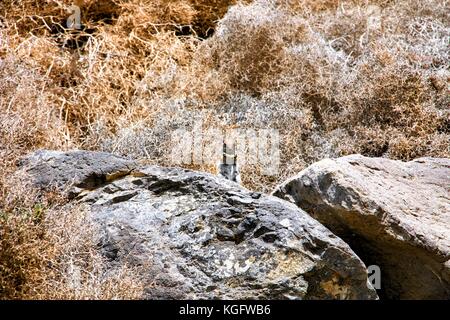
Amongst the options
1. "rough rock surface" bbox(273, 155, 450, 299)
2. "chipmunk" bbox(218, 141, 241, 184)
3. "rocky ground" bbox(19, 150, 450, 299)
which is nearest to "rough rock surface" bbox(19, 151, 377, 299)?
"rocky ground" bbox(19, 150, 450, 299)

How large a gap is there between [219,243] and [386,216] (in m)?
0.86

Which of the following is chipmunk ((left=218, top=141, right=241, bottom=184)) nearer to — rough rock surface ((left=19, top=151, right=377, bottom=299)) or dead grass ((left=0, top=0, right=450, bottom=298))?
dead grass ((left=0, top=0, right=450, bottom=298))

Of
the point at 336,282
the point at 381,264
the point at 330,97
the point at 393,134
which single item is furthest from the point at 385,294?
the point at 330,97

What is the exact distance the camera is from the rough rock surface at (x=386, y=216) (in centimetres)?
386

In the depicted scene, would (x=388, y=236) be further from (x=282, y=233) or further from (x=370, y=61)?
(x=370, y=61)

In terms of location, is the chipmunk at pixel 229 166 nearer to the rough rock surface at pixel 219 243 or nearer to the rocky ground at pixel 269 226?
the rocky ground at pixel 269 226

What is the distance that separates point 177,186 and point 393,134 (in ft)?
6.35

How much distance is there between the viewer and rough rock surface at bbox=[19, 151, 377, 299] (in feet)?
11.5

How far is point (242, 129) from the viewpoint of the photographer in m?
5.39

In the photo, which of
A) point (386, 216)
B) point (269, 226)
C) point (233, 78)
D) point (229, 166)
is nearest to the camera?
point (269, 226)

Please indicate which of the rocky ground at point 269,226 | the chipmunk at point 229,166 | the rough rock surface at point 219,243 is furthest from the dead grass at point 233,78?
the rough rock surface at point 219,243

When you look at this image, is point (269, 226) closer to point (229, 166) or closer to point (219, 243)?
point (219, 243)

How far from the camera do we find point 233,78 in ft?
19.3

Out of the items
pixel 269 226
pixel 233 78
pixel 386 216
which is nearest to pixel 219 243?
pixel 269 226
